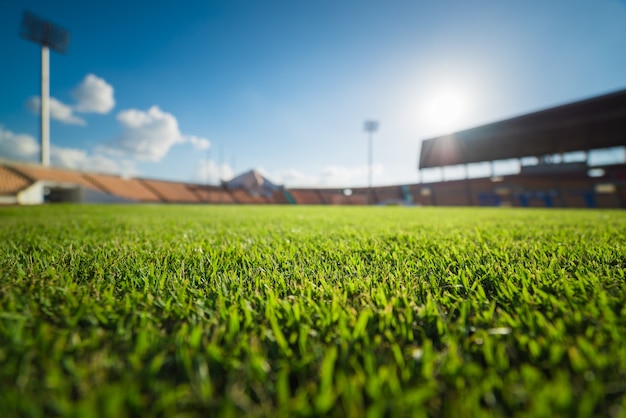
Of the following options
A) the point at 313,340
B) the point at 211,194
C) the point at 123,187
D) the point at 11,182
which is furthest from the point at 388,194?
the point at 313,340

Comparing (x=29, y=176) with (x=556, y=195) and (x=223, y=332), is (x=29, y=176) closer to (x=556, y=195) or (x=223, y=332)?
(x=223, y=332)

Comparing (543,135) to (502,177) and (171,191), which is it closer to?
(502,177)

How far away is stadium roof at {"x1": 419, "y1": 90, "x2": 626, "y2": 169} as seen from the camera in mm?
18078

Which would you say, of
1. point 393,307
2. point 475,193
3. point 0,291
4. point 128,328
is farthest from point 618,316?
point 475,193

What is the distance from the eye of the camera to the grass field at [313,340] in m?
0.38

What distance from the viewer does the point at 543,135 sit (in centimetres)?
2212

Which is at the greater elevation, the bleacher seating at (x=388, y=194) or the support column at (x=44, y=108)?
the support column at (x=44, y=108)

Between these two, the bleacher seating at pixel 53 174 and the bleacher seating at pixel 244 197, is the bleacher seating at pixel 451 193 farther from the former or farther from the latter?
the bleacher seating at pixel 53 174

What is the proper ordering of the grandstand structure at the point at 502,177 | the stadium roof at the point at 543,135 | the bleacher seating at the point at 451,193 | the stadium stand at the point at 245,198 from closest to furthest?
1. the stadium roof at the point at 543,135
2. the grandstand structure at the point at 502,177
3. the bleacher seating at the point at 451,193
4. the stadium stand at the point at 245,198

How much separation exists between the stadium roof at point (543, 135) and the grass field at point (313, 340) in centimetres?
2456

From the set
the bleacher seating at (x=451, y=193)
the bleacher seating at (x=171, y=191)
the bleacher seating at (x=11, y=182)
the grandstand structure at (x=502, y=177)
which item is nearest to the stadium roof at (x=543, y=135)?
the grandstand structure at (x=502, y=177)

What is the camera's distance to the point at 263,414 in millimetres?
361

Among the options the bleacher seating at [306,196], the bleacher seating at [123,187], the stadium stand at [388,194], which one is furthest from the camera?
the bleacher seating at [306,196]

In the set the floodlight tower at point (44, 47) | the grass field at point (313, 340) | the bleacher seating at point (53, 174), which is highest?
the floodlight tower at point (44, 47)
